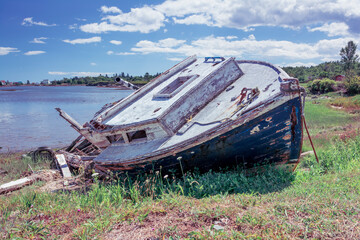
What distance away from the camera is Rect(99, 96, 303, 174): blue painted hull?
5.81 m

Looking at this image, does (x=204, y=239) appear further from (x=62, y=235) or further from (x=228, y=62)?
(x=228, y=62)

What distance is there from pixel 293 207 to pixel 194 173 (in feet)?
8.80

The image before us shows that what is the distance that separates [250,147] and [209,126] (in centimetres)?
104

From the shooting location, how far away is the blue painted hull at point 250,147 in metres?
5.81

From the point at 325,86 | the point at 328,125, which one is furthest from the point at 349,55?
the point at 328,125

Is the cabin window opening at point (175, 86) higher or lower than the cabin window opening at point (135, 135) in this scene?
higher

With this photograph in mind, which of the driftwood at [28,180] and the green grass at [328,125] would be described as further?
the green grass at [328,125]

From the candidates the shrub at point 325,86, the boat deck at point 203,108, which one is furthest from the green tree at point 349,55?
the boat deck at point 203,108

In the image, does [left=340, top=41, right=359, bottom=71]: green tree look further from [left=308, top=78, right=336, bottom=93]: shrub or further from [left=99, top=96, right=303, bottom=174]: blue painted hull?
[left=99, top=96, right=303, bottom=174]: blue painted hull

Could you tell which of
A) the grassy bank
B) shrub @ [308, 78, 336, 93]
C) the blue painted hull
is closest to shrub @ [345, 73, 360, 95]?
shrub @ [308, 78, 336, 93]

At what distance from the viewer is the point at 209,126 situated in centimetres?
609

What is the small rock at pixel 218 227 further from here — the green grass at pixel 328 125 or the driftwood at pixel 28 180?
the green grass at pixel 328 125

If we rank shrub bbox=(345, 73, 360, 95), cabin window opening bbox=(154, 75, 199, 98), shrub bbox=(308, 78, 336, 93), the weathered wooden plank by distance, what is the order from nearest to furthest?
cabin window opening bbox=(154, 75, 199, 98)
the weathered wooden plank
shrub bbox=(345, 73, 360, 95)
shrub bbox=(308, 78, 336, 93)

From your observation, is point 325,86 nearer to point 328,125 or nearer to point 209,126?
point 328,125
